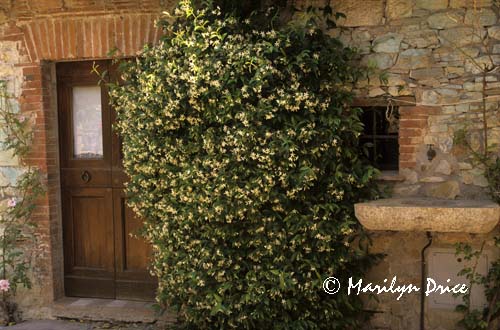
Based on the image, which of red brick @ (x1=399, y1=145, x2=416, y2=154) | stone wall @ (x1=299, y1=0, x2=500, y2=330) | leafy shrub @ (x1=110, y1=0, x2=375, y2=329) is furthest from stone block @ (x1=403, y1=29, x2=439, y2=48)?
red brick @ (x1=399, y1=145, x2=416, y2=154)

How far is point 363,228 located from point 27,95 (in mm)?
3101

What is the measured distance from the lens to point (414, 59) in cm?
384

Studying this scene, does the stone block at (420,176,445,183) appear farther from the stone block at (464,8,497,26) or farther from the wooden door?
the wooden door

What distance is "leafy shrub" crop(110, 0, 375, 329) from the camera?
3.54 metres

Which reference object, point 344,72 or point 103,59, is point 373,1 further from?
point 103,59

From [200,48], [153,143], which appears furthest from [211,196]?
[200,48]

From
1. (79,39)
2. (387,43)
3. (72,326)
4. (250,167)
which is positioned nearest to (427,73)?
(387,43)

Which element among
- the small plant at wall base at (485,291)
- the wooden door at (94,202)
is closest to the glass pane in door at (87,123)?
the wooden door at (94,202)

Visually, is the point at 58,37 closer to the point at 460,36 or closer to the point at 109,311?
the point at 109,311

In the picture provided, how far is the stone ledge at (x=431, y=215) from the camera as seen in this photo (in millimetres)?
3320

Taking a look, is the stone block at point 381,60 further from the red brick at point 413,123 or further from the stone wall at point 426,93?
the red brick at point 413,123

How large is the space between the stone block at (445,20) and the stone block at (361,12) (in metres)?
0.37

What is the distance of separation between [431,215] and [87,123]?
309cm

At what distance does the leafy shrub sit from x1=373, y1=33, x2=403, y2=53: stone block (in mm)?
243
